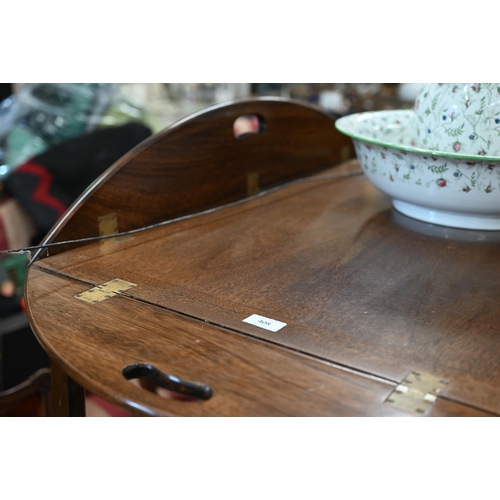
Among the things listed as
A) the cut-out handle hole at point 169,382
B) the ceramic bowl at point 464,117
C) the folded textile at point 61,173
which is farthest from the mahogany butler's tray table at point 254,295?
the folded textile at point 61,173

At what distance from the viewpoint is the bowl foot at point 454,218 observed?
2.52ft

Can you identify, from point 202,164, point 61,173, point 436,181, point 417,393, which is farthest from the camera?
point 61,173


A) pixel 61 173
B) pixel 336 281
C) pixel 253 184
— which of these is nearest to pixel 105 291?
pixel 336 281

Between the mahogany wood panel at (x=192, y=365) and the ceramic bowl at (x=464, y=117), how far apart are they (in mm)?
408

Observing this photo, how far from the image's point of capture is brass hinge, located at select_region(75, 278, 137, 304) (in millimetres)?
562

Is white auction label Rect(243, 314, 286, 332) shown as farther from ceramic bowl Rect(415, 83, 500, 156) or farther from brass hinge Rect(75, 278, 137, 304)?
ceramic bowl Rect(415, 83, 500, 156)

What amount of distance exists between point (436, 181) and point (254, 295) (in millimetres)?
299

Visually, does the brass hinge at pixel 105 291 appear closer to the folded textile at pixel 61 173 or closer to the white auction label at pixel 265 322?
the white auction label at pixel 265 322

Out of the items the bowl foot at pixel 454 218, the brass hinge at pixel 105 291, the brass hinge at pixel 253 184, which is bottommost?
the brass hinge at pixel 105 291

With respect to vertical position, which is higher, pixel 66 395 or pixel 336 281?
pixel 336 281

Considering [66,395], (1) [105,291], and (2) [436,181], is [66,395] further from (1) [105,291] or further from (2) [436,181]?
(2) [436,181]

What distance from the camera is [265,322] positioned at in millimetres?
526

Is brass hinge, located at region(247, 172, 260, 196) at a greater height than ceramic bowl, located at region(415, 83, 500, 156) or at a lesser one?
lesser

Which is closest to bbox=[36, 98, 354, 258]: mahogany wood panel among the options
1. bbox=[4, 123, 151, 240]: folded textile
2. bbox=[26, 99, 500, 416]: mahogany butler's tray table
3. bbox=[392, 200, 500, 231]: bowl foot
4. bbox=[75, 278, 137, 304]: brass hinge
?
bbox=[26, 99, 500, 416]: mahogany butler's tray table
